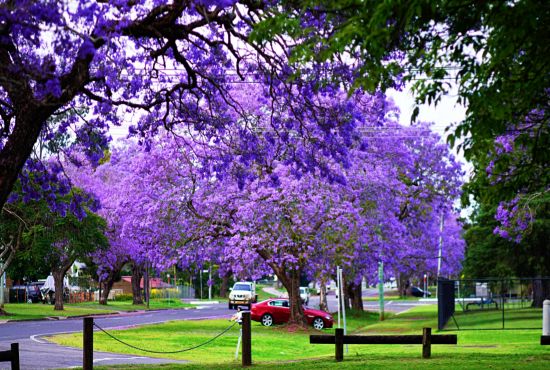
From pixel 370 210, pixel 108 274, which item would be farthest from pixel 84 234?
pixel 108 274

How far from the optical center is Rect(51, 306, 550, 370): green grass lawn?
18.1m

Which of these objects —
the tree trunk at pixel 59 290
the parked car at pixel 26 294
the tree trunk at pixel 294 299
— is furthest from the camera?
the parked car at pixel 26 294

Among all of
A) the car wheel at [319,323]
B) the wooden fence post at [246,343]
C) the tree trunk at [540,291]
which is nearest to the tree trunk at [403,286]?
the tree trunk at [540,291]

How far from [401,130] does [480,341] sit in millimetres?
18391

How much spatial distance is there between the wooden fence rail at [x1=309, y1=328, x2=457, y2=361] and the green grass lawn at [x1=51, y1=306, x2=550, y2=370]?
1.24ft

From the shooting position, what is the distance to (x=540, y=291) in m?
43.0

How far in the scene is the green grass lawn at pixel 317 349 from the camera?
18.1 metres

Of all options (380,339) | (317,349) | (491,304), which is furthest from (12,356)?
(491,304)

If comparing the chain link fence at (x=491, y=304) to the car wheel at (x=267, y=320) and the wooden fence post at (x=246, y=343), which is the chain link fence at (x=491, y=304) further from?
the wooden fence post at (x=246, y=343)

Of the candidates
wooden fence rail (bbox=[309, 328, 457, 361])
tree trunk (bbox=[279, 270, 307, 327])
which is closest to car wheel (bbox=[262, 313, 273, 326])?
tree trunk (bbox=[279, 270, 307, 327])

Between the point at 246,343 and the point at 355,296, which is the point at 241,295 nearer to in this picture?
the point at 355,296

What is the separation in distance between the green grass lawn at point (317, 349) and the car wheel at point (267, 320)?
46 centimetres

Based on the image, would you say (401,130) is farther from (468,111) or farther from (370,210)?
(468,111)

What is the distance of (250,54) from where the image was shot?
56.9ft
